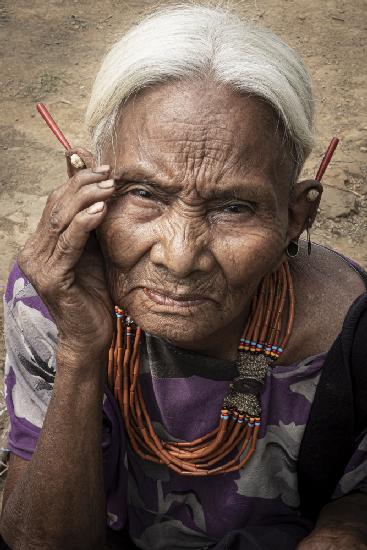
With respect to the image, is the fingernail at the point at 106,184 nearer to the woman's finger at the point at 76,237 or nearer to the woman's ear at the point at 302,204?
the woman's finger at the point at 76,237

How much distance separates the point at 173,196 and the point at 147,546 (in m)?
1.52

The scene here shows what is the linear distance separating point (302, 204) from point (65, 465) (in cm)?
117

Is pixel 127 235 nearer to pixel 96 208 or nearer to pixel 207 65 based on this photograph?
pixel 96 208

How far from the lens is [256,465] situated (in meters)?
2.64

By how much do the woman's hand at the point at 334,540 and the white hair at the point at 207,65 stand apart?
1.25 m

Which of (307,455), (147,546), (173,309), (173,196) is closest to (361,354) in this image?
(307,455)

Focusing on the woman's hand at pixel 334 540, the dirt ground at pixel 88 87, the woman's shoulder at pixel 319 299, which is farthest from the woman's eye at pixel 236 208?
the dirt ground at pixel 88 87

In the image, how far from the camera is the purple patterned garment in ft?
8.29

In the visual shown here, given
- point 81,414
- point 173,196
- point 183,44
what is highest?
point 183,44

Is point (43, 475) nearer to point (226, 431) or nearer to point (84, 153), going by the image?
point (226, 431)

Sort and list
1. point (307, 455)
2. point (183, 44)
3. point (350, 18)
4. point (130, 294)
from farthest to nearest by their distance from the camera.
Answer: point (350, 18), point (307, 455), point (130, 294), point (183, 44)

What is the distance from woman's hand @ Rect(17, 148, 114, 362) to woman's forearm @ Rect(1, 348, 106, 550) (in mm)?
87

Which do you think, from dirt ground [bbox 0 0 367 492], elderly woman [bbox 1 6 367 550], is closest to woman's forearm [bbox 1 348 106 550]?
elderly woman [bbox 1 6 367 550]

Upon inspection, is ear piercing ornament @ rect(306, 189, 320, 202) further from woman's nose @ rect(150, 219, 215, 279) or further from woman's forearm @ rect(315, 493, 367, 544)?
woman's forearm @ rect(315, 493, 367, 544)
